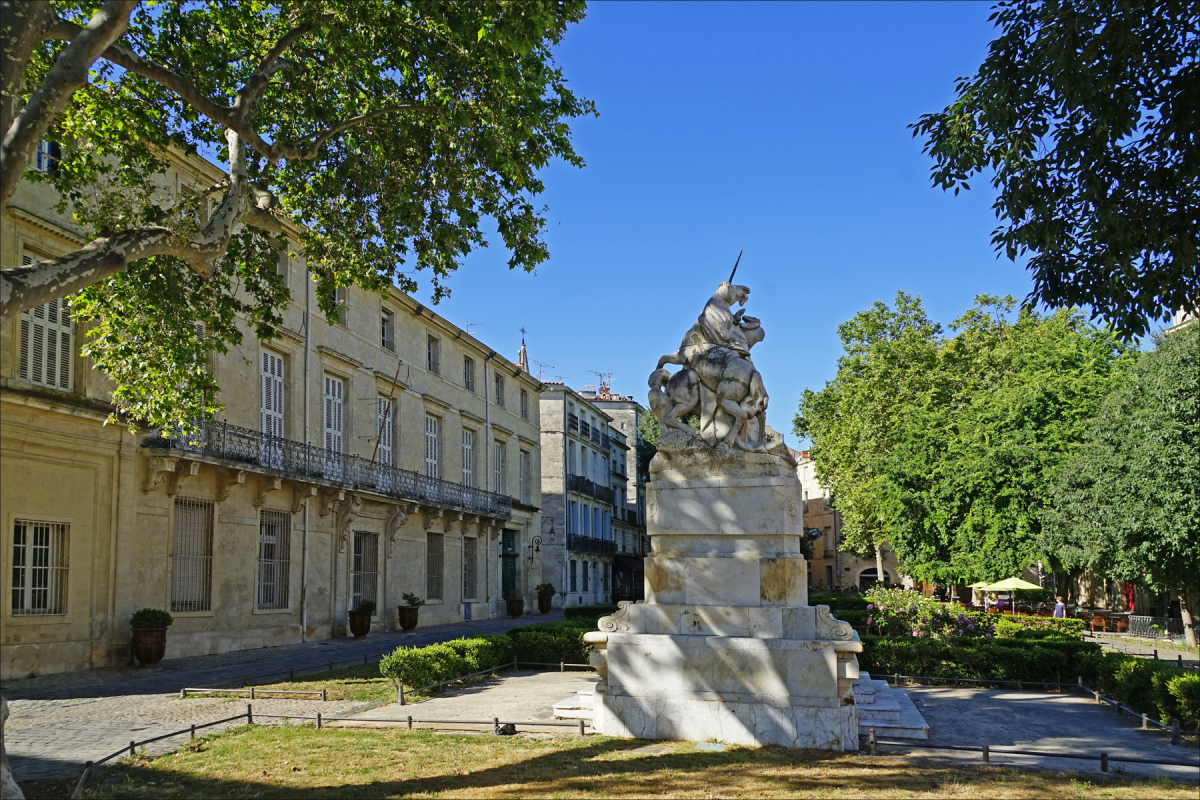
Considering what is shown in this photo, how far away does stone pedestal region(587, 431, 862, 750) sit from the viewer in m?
8.34

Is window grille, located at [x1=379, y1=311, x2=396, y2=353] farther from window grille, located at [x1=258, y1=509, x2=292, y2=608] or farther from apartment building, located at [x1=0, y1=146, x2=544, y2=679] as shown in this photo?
window grille, located at [x1=258, y1=509, x2=292, y2=608]

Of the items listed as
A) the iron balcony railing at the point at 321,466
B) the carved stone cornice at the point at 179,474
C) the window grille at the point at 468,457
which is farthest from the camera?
the window grille at the point at 468,457

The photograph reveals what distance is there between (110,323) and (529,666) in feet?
28.3

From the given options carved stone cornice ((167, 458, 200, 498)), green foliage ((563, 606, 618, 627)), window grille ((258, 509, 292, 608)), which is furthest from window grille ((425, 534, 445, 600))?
carved stone cornice ((167, 458, 200, 498))

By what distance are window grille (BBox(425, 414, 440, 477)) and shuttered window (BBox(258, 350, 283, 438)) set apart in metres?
8.35

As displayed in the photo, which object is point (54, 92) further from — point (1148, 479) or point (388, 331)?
point (1148, 479)

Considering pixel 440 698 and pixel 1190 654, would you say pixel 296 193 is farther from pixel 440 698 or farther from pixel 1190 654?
pixel 1190 654

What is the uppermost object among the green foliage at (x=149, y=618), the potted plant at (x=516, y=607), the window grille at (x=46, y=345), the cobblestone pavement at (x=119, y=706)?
the window grille at (x=46, y=345)

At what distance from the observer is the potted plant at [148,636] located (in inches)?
642

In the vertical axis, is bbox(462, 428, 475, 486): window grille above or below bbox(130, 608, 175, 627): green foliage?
above

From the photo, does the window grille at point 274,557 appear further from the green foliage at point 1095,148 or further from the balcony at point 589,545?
the balcony at point 589,545

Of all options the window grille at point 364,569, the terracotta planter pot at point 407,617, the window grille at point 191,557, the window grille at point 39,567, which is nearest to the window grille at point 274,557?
the window grille at point 191,557

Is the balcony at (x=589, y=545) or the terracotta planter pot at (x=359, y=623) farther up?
the balcony at (x=589, y=545)

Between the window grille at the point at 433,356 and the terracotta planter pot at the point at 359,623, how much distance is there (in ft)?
33.1
